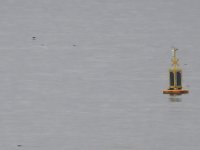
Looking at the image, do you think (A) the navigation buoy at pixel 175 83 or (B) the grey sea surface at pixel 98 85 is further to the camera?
(A) the navigation buoy at pixel 175 83

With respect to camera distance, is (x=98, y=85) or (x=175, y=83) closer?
(x=175, y=83)

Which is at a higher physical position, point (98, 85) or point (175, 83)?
point (175, 83)

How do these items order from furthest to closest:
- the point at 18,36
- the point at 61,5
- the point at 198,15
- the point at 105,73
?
the point at 61,5 → the point at 198,15 → the point at 18,36 → the point at 105,73

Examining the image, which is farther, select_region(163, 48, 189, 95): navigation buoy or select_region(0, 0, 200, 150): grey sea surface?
Result: select_region(163, 48, 189, 95): navigation buoy

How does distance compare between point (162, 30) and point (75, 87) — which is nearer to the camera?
point (75, 87)

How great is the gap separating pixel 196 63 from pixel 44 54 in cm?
1200

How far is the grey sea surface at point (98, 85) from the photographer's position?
52094mm

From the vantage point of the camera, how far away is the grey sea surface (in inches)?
2051

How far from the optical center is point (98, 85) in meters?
66.9

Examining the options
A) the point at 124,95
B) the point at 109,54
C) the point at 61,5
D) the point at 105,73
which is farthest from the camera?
the point at 61,5

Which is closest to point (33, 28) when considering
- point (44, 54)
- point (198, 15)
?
point (198, 15)

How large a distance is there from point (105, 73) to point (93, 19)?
169ft

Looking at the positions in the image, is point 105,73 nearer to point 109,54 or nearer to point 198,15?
point 109,54

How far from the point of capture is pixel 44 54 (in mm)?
83500
